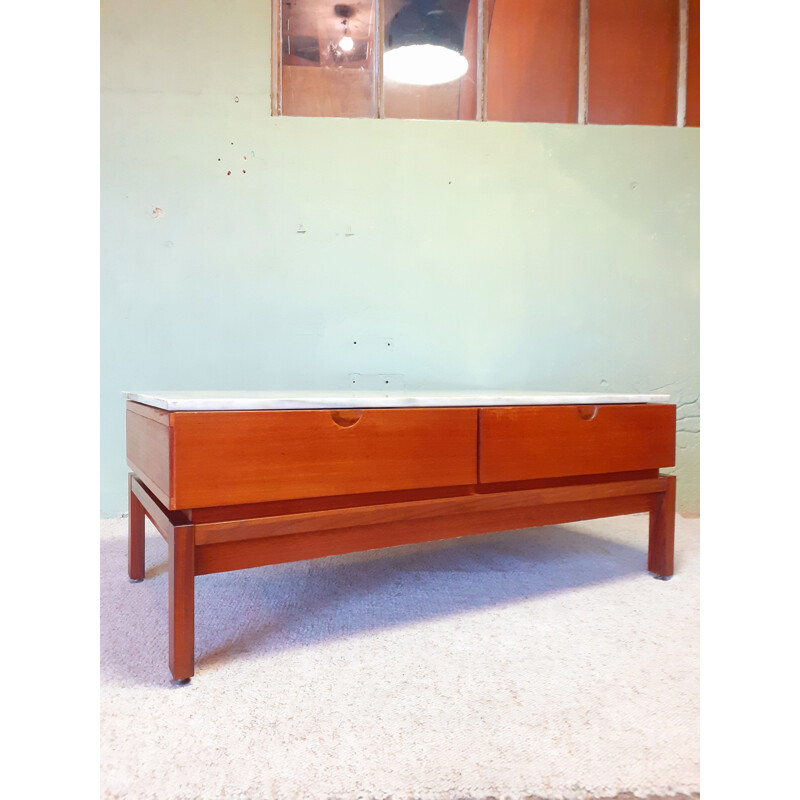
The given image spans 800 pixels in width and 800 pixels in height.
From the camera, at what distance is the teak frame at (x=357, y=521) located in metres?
0.86

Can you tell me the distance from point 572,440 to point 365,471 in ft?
1.68

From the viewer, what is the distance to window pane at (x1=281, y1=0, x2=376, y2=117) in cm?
182

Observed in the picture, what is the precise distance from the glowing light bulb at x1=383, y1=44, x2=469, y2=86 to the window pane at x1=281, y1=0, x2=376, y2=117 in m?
0.08

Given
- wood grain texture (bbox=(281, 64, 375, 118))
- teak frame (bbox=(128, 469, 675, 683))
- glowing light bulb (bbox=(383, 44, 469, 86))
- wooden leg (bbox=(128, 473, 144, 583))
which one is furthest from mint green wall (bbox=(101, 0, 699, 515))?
Answer: teak frame (bbox=(128, 469, 675, 683))

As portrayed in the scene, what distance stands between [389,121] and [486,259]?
0.59 metres

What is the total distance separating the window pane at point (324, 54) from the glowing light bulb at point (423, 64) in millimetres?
78

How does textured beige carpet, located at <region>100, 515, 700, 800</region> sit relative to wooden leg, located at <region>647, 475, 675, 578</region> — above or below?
below

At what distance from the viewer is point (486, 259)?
1.93 metres

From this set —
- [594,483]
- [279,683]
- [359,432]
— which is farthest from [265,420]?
[594,483]

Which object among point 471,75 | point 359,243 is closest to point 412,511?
point 359,243

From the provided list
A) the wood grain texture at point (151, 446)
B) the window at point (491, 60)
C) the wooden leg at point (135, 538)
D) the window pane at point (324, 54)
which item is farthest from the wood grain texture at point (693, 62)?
the wooden leg at point (135, 538)

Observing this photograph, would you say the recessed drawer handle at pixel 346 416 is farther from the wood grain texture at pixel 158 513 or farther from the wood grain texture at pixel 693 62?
the wood grain texture at pixel 693 62

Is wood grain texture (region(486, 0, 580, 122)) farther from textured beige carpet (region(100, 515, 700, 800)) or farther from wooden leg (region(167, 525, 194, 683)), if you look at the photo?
→ wooden leg (region(167, 525, 194, 683))
